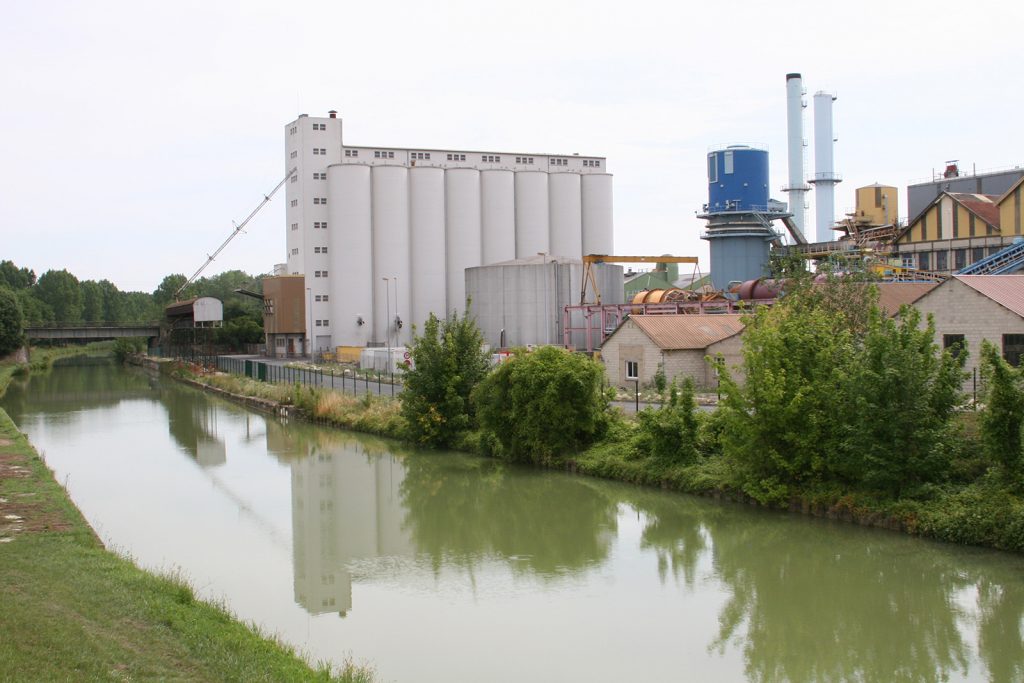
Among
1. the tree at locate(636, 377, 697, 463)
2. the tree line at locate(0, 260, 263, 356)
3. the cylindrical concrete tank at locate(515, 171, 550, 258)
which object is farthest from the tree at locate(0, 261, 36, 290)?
the tree at locate(636, 377, 697, 463)

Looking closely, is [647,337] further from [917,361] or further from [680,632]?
[680,632]

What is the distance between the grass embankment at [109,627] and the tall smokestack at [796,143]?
72.6 metres

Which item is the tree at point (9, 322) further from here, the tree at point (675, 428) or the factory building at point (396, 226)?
the tree at point (675, 428)

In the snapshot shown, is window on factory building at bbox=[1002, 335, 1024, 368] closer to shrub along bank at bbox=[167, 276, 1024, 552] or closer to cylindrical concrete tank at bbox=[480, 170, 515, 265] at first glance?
shrub along bank at bbox=[167, 276, 1024, 552]

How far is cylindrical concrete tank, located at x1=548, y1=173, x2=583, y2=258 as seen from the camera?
257ft

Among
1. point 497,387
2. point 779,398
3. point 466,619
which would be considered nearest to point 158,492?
point 497,387

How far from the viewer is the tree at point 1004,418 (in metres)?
16.3

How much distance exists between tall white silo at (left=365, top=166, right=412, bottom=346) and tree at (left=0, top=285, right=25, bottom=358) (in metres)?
30.3

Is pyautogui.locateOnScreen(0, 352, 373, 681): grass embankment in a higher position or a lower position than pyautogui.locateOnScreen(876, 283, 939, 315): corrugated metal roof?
lower

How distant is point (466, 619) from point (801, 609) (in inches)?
197

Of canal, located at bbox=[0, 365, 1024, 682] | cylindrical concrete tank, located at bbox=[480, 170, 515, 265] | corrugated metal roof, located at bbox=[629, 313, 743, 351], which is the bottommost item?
canal, located at bbox=[0, 365, 1024, 682]

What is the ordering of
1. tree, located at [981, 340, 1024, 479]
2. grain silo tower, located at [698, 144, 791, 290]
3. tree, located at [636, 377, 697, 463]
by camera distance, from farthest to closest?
grain silo tower, located at [698, 144, 791, 290] < tree, located at [636, 377, 697, 463] < tree, located at [981, 340, 1024, 479]

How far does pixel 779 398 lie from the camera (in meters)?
19.6

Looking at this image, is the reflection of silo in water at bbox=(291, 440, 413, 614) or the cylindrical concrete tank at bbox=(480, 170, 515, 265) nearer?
the reflection of silo in water at bbox=(291, 440, 413, 614)
